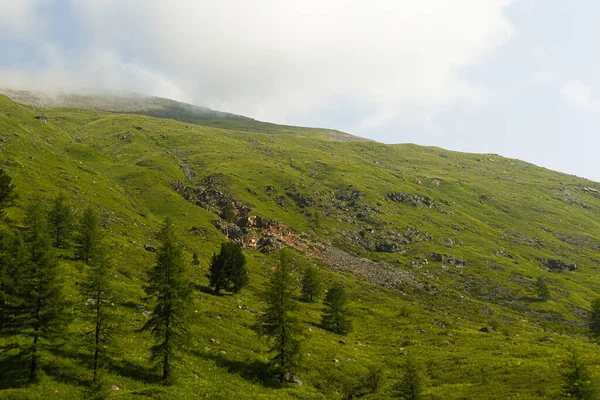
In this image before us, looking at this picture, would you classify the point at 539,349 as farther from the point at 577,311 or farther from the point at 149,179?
the point at 149,179

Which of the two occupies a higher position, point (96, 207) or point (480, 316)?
point (96, 207)

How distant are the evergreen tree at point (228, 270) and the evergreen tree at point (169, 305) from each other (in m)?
34.4

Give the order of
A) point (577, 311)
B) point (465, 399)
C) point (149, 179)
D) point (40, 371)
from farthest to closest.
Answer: point (149, 179) < point (577, 311) < point (465, 399) < point (40, 371)

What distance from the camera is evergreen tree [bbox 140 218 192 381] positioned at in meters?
31.5

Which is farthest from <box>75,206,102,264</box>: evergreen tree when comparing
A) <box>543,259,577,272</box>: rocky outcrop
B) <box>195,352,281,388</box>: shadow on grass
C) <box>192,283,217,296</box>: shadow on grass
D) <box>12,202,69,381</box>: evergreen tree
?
<box>543,259,577,272</box>: rocky outcrop

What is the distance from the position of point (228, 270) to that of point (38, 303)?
145 feet

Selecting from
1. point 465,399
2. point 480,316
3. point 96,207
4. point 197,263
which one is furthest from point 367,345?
point 96,207

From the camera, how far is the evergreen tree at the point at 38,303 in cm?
2627

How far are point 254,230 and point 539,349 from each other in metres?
107

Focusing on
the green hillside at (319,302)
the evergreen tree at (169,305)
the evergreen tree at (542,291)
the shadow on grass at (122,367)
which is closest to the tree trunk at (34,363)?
the green hillside at (319,302)

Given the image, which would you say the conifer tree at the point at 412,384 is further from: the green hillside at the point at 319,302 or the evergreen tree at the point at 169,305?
the evergreen tree at the point at 169,305

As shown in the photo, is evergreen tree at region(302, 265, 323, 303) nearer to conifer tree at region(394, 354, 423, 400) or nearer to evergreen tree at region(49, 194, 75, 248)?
evergreen tree at region(49, 194, 75, 248)

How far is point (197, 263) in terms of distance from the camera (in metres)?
84.9

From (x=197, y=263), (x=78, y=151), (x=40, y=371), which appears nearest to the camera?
(x=40, y=371)
